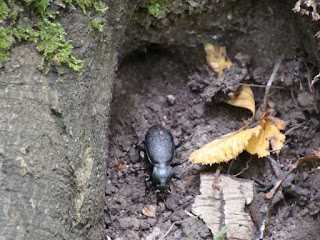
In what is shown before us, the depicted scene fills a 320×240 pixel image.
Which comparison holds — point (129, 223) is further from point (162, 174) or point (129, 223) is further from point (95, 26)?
point (95, 26)

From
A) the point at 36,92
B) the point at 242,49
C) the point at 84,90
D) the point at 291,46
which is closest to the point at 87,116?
the point at 84,90

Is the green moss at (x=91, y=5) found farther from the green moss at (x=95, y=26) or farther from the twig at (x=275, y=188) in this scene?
the twig at (x=275, y=188)

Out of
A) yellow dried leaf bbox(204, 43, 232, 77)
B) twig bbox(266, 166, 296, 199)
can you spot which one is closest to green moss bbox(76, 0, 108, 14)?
yellow dried leaf bbox(204, 43, 232, 77)

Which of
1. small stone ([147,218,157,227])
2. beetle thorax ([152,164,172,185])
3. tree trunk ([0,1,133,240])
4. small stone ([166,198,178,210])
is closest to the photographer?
tree trunk ([0,1,133,240])

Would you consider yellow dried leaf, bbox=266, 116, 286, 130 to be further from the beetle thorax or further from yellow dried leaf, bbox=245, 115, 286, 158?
the beetle thorax

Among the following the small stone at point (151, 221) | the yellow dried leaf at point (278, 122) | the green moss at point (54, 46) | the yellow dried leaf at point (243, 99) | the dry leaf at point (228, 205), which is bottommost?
the small stone at point (151, 221)

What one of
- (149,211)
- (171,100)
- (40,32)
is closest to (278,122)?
(171,100)

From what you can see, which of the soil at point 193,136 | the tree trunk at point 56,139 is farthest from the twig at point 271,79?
the tree trunk at point 56,139
